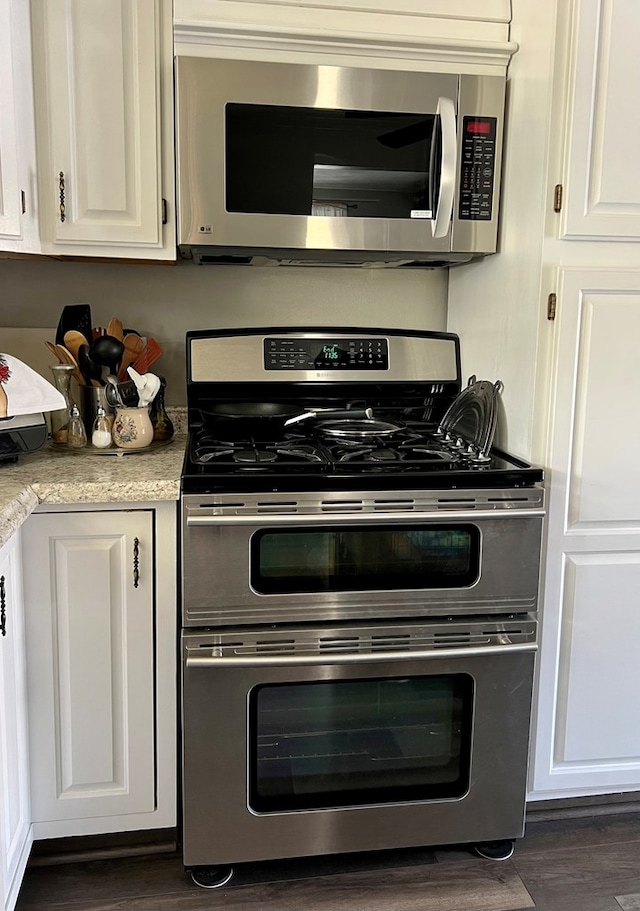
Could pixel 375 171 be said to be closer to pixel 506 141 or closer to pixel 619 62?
pixel 506 141

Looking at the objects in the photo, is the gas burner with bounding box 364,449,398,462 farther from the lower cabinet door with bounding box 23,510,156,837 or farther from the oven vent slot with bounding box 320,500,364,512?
the lower cabinet door with bounding box 23,510,156,837

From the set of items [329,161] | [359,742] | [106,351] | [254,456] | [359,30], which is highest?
[359,30]

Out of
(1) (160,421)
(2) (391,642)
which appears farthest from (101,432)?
(2) (391,642)

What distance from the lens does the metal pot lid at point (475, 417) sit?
1783mm

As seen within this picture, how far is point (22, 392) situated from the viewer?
5.29 ft

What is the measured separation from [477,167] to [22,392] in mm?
1212

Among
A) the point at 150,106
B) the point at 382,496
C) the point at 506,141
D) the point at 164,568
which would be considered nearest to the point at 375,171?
the point at 506,141

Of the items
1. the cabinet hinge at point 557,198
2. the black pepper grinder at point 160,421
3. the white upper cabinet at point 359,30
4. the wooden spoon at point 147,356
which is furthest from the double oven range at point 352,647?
the white upper cabinet at point 359,30

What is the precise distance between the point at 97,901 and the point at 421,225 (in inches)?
67.4

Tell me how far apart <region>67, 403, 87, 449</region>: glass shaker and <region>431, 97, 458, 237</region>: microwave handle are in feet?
3.32

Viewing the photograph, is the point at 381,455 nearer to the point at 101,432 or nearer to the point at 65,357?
the point at 101,432

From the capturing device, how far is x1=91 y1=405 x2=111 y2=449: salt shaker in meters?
1.80

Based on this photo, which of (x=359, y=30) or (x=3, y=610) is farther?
(x=359, y=30)

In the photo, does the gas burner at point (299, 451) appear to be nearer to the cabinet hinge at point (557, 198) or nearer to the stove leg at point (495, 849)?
the cabinet hinge at point (557, 198)
